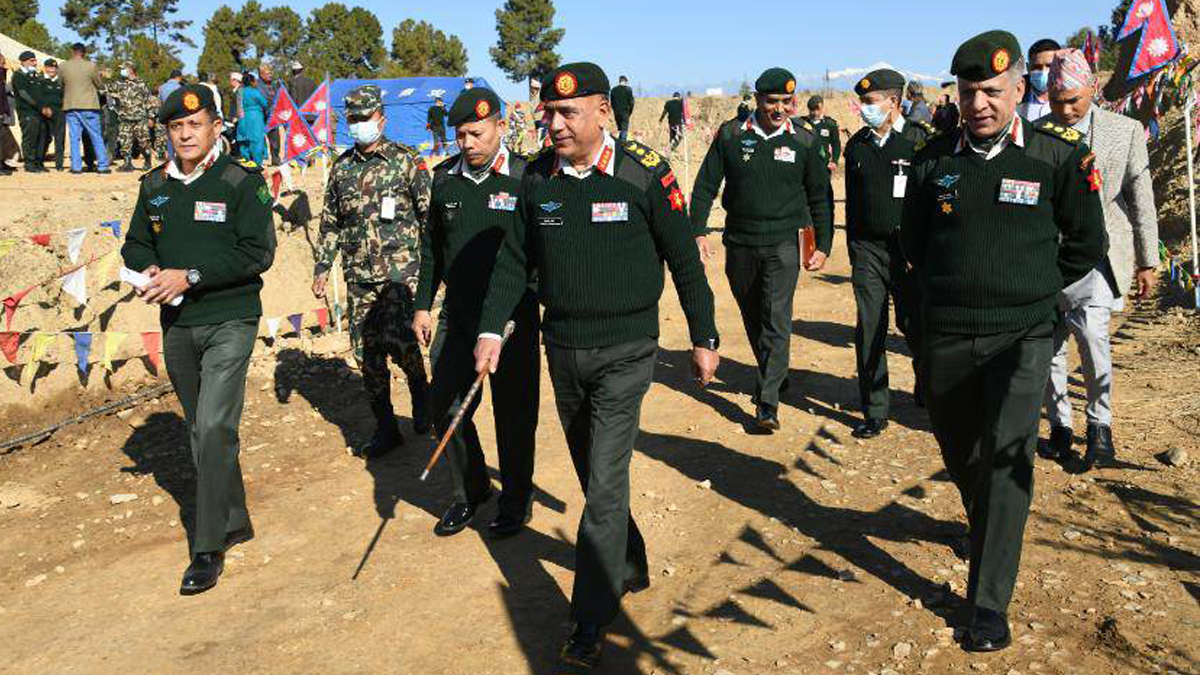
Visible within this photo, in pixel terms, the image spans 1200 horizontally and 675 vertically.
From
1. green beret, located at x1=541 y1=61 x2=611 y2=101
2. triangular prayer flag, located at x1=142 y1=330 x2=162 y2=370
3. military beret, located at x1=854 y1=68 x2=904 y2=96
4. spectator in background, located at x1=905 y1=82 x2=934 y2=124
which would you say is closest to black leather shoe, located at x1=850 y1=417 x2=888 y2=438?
military beret, located at x1=854 y1=68 x2=904 y2=96

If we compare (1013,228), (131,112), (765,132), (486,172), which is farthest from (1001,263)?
(131,112)

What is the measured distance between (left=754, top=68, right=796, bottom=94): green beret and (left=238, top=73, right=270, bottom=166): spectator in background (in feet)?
39.1

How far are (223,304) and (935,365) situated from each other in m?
3.65

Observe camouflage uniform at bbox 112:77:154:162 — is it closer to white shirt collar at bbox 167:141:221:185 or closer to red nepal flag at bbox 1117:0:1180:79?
white shirt collar at bbox 167:141:221:185

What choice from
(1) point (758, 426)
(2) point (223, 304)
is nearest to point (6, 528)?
(2) point (223, 304)

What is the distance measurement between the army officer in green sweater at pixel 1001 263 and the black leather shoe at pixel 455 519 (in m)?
2.89

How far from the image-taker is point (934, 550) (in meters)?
5.32

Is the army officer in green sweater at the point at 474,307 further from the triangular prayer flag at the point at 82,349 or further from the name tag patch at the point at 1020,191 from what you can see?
the triangular prayer flag at the point at 82,349

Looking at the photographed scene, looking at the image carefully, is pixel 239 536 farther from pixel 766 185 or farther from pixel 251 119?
pixel 251 119

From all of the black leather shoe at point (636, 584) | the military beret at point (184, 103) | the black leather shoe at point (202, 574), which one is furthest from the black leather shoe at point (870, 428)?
the military beret at point (184, 103)

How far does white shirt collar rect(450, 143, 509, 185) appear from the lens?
5.77 m

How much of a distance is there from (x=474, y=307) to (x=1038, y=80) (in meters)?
5.35

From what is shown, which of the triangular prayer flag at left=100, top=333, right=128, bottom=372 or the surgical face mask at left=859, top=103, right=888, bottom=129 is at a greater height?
the surgical face mask at left=859, top=103, right=888, bottom=129

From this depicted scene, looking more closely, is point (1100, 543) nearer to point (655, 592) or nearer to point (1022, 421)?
point (1022, 421)
